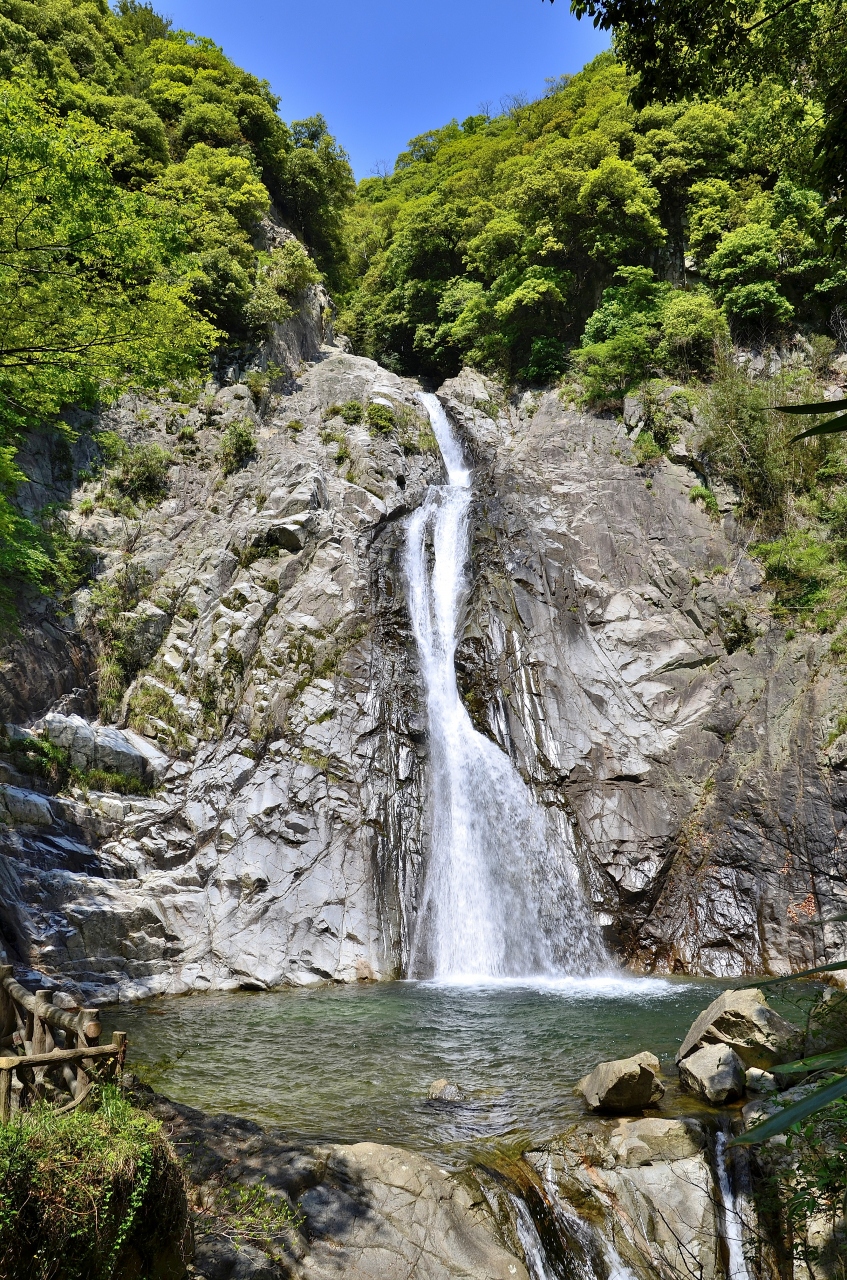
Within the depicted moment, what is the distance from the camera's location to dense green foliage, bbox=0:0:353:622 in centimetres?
877

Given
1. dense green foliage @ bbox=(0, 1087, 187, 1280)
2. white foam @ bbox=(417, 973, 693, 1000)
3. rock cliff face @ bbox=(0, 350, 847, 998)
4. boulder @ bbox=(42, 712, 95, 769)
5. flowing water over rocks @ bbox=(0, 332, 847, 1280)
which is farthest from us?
boulder @ bbox=(42, 712, 95, 769)

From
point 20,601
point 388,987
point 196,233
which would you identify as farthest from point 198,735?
point 196,233

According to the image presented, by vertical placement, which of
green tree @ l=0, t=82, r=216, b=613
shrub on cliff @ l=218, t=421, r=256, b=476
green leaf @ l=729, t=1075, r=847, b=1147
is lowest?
green leaf @ l=729, t=1075, r=847, b=1147

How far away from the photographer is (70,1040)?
5.11 meters

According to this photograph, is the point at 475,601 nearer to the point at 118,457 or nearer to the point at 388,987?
the point at 388,987

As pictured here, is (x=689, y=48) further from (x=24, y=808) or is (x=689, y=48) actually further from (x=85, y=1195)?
(x=24, y=808)

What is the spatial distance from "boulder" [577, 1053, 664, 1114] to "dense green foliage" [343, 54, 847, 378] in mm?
18493

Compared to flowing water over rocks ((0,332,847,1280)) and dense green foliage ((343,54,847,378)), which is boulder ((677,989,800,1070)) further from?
dense green foliage ((343,54,847,378))

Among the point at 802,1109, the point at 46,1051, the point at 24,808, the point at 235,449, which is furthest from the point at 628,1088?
the point at 235,449

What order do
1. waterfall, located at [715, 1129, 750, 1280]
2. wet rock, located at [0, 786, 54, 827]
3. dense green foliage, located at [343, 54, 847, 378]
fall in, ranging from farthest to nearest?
dense green foliage, located at [343, 54, 847, 378] < wet rock, located at [0, 786, 54, 827] < waterfall, located at [715, 1129, 750, 1280]

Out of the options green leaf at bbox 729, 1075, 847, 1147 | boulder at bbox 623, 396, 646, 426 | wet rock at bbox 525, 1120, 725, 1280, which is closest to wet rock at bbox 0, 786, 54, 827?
wet rock at bbox 525, 1120, 725, 1280

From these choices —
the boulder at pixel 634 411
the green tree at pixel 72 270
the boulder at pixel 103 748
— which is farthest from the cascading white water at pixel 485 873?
the boulder at pixel 634 411

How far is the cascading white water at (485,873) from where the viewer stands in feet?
43.4

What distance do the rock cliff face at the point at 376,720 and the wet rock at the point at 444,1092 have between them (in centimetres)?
573
